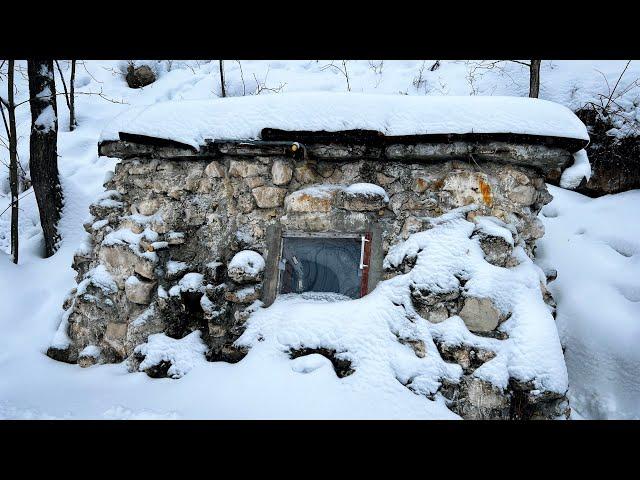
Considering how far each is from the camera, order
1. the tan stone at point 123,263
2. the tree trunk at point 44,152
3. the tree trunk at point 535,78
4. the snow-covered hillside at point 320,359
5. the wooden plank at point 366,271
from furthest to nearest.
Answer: the tree trunk at point 535,78
the tree trunk at point 44,152
the tan stone at point 123,263
the wooden plank at point 366,271
the snow-covered hillside at point 320,359

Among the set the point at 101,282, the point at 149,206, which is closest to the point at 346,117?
the point at 149,206

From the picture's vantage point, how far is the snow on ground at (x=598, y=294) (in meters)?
3.32

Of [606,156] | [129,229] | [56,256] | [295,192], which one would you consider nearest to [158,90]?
[56,256]

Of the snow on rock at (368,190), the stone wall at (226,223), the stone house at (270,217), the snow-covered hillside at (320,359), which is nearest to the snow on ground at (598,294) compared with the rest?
the snow-covered hillside at (320,359)

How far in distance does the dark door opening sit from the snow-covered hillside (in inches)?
27.5

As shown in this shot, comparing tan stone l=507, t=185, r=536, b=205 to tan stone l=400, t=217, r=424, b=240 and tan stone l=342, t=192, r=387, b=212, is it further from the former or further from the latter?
tan stone l=342, t=192, r=387, b=212

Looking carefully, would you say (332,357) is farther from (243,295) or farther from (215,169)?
(215,169)

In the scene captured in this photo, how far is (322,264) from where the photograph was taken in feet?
11.0

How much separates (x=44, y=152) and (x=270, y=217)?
161 inches

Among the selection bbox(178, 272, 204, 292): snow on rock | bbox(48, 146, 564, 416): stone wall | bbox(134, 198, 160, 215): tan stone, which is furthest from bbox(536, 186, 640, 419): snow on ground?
bbox(134, 198, 160, 215): tan stone

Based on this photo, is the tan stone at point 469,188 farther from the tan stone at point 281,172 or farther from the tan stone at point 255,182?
the tan stone at point 255,182

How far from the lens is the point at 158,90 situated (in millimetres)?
9281

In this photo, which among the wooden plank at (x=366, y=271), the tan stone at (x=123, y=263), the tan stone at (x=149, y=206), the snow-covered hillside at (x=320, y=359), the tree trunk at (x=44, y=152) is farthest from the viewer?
the tree trunk at (x=44, y=152)
